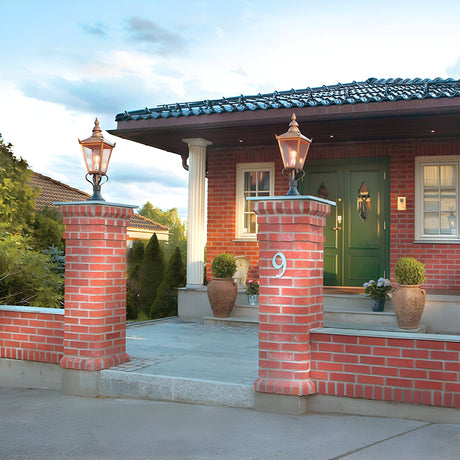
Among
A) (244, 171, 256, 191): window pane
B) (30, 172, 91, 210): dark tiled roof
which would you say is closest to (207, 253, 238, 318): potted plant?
(244, 171, 256, 191): window pane

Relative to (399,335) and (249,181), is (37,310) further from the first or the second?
(249,181)

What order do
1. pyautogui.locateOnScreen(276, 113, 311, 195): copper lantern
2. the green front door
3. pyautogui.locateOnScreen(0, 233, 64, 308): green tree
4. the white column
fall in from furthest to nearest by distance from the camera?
the green front door, the white column, pyautogui.locateOnScreen(0, 233, 64, 308): green tree, pyautogui.locateOnScreen(276, 113, 311, 195): copper lantern

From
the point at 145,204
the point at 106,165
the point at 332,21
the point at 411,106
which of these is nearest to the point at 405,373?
the point at 106,165

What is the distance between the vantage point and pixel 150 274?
12.2 m

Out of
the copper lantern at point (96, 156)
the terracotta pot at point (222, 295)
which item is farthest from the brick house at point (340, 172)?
the copper lantern at point (96, 156)

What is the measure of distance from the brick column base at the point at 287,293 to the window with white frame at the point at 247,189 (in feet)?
19.4

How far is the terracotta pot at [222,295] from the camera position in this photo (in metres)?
9.14

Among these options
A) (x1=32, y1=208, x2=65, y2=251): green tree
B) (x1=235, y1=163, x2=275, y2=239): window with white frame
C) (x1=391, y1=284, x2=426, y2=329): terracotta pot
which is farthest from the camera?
(x1=32, y1=208, x2=65, y2=251): green tree

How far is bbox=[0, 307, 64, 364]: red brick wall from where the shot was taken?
231 inches

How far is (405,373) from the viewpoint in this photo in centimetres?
447

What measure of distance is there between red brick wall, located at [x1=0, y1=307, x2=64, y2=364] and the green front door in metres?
5.80

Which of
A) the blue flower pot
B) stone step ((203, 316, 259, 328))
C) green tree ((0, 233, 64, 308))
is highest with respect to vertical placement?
A: green tree ((0, 233, 64, 308))

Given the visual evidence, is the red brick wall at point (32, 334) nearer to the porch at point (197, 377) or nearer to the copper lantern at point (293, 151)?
the porch at point (197, 377)

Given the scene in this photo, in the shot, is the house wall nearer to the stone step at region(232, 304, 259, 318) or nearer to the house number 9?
the stone step at region(232, 304, 259, 318)
